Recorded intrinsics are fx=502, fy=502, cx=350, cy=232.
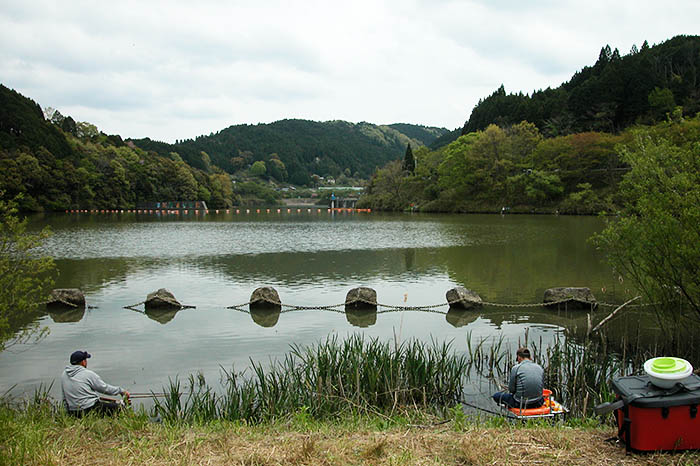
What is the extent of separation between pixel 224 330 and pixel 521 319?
23.7ft

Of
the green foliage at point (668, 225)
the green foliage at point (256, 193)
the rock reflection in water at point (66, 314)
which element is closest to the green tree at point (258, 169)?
the green foliage at point (256, 193)

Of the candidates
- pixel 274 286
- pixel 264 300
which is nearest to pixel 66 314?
pixel 264 300

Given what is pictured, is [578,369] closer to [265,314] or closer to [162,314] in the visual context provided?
[265,314]

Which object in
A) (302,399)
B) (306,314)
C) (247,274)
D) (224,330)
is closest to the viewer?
(302,399)

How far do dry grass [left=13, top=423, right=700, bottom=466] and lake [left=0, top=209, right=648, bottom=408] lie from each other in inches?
120

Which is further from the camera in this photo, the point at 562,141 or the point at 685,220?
the point at 562,141

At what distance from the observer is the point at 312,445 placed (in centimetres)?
432

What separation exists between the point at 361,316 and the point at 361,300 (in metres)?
0.76

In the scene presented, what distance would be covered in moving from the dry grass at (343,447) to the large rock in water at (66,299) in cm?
1022

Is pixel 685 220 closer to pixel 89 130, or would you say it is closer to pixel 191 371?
pixel 191 371

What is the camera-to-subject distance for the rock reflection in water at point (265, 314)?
41.4 ft

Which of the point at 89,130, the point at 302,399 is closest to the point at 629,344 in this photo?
the point at 302,399

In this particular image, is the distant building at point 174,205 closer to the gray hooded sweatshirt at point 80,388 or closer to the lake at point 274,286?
the lake at point 274,286

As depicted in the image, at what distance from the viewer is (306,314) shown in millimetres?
13422
